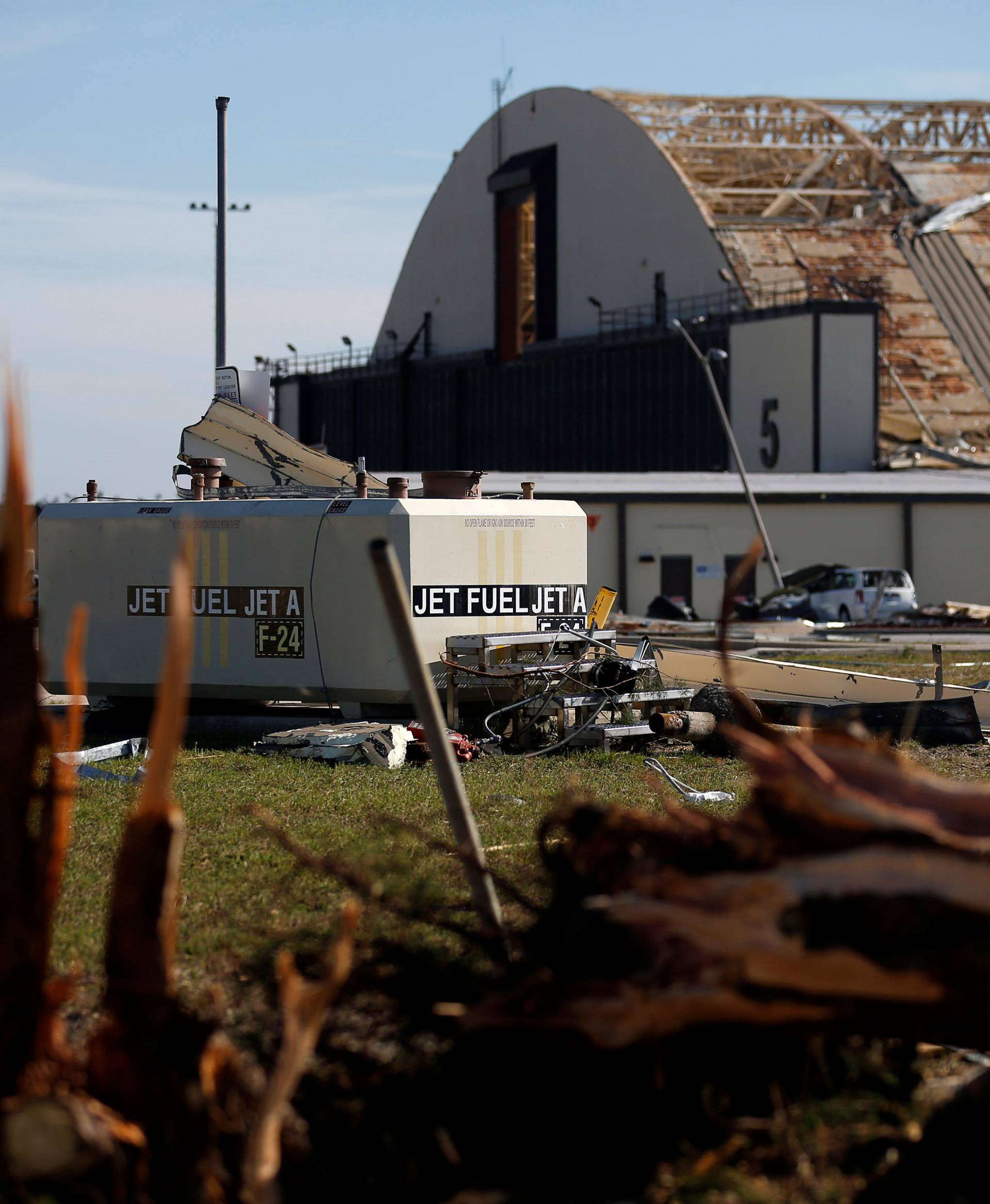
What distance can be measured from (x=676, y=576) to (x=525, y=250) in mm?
29306

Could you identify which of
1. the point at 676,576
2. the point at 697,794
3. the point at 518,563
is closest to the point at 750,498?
the point at 676,576

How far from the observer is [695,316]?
53750 mm

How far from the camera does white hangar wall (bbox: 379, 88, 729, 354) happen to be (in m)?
55.6

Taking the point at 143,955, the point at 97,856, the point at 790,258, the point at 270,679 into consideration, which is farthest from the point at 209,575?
the point at 790,258

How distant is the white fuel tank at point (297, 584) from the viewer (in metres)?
14.0

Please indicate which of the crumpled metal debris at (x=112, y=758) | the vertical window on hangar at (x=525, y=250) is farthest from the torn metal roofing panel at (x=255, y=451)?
the vertical window on hangar at (x=525, y=250)

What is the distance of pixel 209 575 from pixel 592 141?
48.4m

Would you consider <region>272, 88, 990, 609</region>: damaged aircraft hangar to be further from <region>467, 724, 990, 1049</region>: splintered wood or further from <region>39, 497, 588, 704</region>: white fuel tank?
<region>467, 724, 990, 1049</region>: splintered wood

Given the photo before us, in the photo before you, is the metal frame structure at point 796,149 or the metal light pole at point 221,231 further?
the metal frame structure at point 796,149

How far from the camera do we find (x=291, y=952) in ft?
16.8

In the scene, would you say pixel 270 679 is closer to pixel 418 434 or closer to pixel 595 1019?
pixel 595 1019

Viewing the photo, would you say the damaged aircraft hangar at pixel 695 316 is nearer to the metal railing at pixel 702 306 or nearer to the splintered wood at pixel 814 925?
the metal railing at pixel 702 306

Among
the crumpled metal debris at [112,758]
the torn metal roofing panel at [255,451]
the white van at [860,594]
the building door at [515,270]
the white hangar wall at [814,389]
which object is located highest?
the building door at [515,270]

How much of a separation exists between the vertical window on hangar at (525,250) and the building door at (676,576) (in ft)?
72.0
